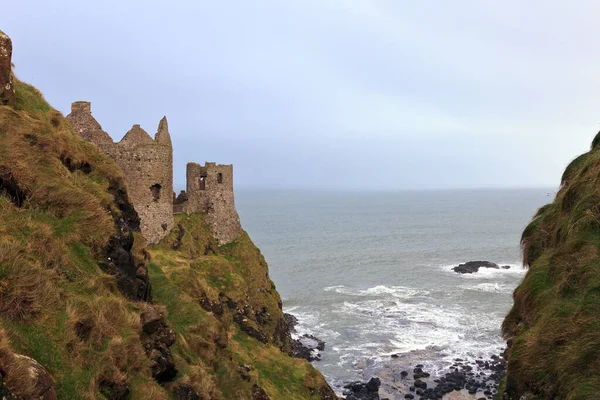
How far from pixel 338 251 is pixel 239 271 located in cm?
7299

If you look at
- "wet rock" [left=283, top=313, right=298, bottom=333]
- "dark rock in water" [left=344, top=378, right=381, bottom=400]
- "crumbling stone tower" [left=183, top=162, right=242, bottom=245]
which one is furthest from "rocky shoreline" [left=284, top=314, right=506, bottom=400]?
"crumbling stone tower" [left=183, top=162, right=242, bottom=245]

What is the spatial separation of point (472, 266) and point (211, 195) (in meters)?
66.1

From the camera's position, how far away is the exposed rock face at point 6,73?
583 inches

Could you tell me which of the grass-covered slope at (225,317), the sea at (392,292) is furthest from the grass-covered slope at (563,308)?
the grass-covered slope at (225,317)

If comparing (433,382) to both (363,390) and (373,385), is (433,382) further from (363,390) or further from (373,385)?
(363,390)

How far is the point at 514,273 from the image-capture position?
8488cm

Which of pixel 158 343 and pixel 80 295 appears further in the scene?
pixel 158 343

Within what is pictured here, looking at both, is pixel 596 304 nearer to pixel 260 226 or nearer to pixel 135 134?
pixel 135 134

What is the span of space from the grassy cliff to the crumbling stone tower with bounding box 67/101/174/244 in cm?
1046

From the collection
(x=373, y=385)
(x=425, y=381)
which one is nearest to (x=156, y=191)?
(x=373, y=385)

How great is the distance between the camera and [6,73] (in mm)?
15250

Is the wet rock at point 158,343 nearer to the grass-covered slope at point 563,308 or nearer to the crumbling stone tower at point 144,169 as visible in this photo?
the grass-covered slope at point 563,308

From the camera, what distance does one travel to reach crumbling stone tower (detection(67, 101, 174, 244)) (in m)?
31.8

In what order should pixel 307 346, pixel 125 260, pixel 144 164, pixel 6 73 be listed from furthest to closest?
pixel 307 346, pixel 144 164, pixel 6 73, pixel 125 260
